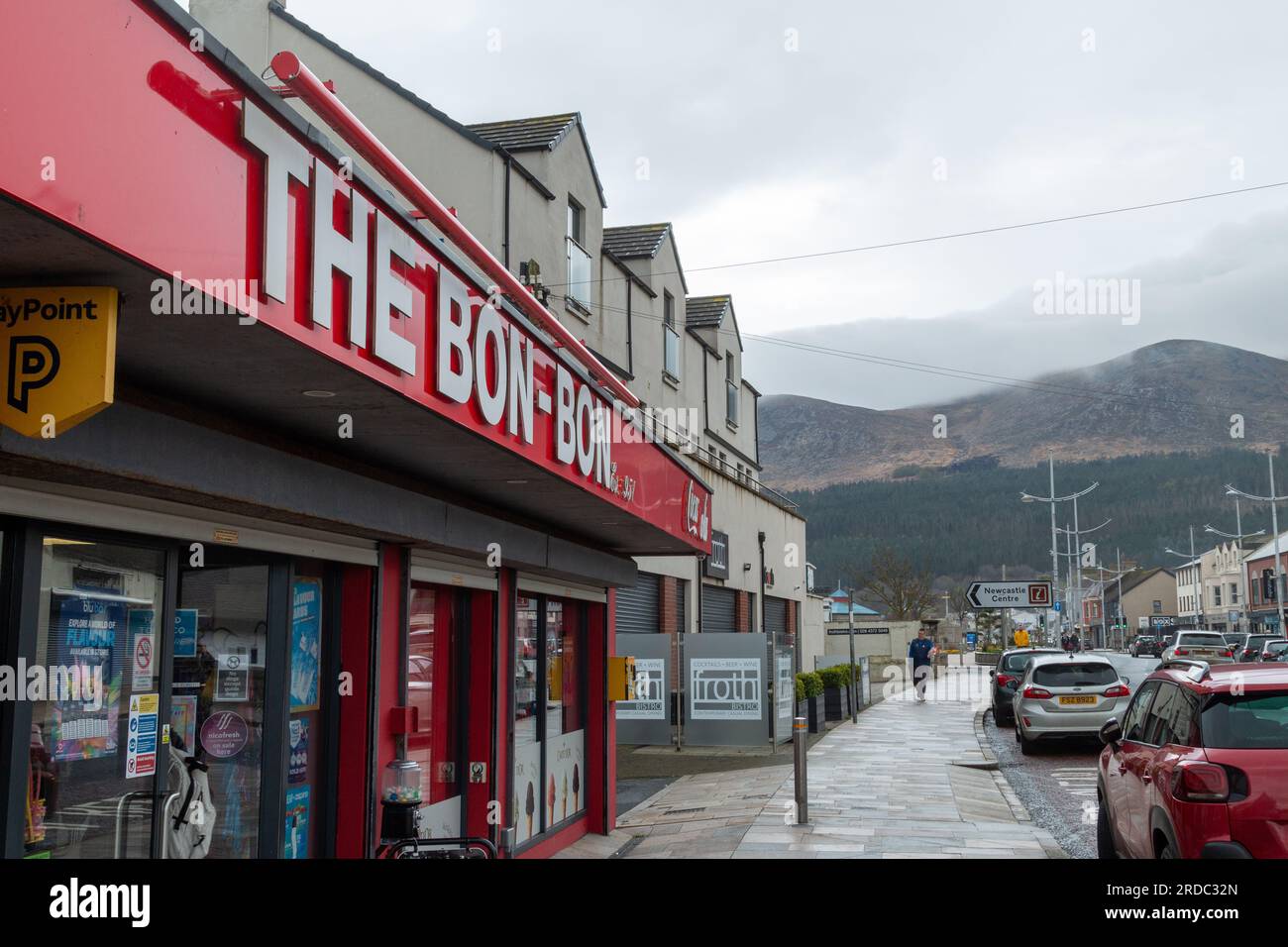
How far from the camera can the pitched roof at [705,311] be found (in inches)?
1191

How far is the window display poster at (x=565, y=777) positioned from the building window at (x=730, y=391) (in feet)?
66.8

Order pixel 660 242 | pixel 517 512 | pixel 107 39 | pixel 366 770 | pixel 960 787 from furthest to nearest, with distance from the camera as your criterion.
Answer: pixel 660 242
pixel 960 787
pixel 517 512
pixel 366 770
pixel 107 39

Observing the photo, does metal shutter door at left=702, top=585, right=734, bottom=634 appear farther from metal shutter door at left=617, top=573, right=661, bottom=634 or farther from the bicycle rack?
the bicycle rack

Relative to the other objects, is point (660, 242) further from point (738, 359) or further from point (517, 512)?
point (517, 512)

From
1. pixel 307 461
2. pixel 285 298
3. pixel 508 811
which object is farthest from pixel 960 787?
pixel 285 298

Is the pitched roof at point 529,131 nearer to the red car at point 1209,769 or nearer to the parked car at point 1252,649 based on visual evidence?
the red car at point 1209,769

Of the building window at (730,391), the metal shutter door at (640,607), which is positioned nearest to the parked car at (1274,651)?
the building window at (730,391)

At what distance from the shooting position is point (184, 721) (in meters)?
5.69

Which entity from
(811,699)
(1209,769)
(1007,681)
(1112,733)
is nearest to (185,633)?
(1209,769)

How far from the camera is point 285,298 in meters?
3.48

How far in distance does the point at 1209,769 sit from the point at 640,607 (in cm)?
1553

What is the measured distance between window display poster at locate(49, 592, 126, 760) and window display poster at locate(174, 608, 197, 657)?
25.4 inches

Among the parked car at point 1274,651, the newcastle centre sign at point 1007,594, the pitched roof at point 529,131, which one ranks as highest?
the pitched roof at point 529,131
